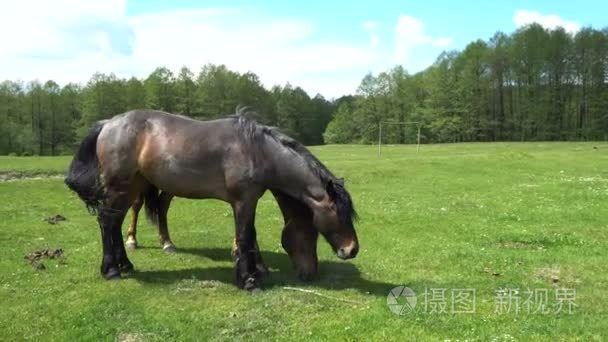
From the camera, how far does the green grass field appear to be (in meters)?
7.67

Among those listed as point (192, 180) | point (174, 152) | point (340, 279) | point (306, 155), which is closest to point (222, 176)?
point (192, 180)

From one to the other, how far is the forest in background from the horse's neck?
81679mm

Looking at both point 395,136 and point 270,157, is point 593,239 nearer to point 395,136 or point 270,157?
point 270,157

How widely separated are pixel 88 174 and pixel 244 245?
3.31 metres

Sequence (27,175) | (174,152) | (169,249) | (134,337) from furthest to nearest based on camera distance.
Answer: (27,175)
(169,249)
(174,152)
(134,337)

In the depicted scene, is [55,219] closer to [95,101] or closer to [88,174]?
[88,174]

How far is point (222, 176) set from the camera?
31.5ft

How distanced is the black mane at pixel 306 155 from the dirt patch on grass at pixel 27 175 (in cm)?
2413

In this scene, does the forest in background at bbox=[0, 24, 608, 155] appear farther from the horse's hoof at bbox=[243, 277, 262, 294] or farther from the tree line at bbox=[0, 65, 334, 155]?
the horse's hoof at bbox=[243, 277, 262, 294]

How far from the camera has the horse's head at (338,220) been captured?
30.1ft

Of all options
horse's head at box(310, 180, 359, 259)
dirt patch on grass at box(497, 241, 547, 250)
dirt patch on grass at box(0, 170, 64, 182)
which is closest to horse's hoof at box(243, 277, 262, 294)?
horse's head at box(310, 180, 359, 259)

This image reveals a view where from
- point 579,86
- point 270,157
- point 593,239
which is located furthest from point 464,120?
point 270,157

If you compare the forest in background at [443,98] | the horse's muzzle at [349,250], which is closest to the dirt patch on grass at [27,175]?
the horse's muzzle at [349,250]
